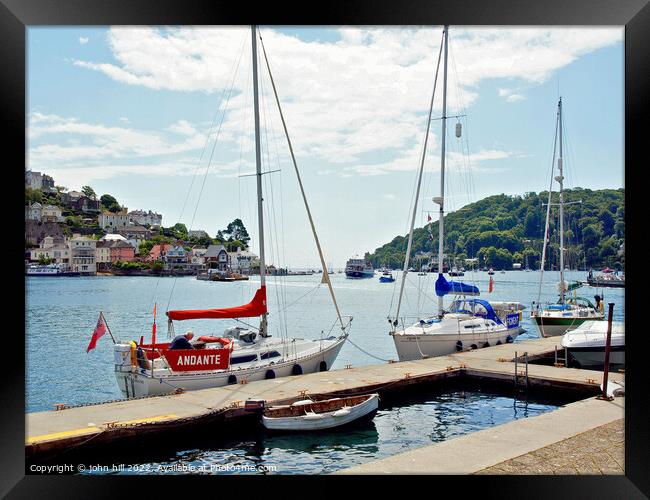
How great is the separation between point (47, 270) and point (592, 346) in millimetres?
77089

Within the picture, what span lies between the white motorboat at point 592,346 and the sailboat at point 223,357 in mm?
5469

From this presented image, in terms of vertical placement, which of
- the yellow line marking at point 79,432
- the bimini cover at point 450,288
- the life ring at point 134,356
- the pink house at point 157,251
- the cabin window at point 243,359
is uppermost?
the pink house at point 157,251

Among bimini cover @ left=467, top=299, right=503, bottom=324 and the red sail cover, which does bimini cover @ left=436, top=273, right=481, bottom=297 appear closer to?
bimini cover @ left=467, top=299, right=503, bottom=324

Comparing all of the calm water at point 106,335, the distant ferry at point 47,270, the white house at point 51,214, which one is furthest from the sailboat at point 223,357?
the distant ferry at point 47,270

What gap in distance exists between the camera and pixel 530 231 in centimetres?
5894

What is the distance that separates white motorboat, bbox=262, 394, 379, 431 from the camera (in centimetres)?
875

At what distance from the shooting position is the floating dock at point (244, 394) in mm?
7337

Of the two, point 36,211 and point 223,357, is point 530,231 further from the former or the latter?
point 36,211

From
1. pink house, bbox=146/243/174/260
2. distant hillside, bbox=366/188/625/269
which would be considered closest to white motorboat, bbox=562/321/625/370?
distant hillside, bbox=366/188/625/269

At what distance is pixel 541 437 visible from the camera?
6.84 m

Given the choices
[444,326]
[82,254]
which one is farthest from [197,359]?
[82,254]

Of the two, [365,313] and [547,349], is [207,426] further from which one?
[365,313]

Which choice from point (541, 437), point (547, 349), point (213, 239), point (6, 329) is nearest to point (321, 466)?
point (541, 437)

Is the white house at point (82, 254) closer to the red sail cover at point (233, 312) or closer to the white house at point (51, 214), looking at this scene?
the white house at point (51, 214)
